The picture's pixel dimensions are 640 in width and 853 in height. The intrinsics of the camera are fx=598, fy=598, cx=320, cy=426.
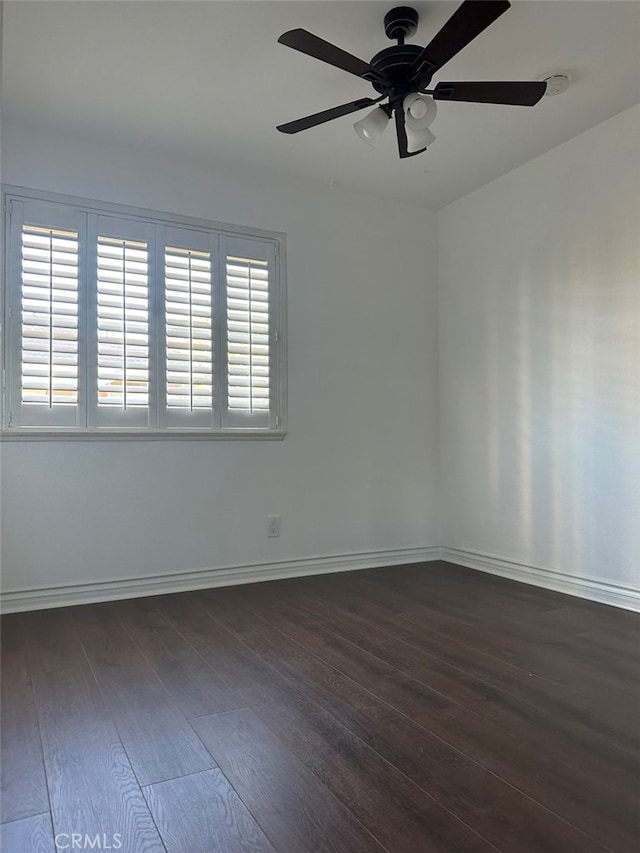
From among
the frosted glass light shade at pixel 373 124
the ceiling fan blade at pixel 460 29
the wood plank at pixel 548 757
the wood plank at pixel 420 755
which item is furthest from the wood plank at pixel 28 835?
the frosted glass light shade at pixel 373 124

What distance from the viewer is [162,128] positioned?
3.27 metres

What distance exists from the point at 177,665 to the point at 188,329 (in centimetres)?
196

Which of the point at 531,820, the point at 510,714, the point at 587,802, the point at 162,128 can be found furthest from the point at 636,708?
the point at 162,128

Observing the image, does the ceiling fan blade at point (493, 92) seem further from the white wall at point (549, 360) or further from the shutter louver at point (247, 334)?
the shutter louver at point (247, 334)

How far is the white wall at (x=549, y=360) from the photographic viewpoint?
126 inches

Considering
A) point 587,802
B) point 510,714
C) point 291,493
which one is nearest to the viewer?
point 587,802

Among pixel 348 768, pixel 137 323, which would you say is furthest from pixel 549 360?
pixel 348 768

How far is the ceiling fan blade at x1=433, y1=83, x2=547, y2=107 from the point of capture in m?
2.28

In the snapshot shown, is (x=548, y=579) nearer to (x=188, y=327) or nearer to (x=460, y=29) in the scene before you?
→ (x=188, y=327)

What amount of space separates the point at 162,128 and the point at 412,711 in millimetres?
3106

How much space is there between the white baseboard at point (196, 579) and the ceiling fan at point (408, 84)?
2498mm

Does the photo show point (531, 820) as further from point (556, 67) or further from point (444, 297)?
point (444, 297)

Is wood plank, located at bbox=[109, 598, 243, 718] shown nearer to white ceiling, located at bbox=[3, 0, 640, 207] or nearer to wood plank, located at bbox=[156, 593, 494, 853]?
wood plank, located at bbox=[156, 593, 494, 853]

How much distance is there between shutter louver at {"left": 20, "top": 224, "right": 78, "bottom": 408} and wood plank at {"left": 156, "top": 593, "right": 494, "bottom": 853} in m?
1.67
